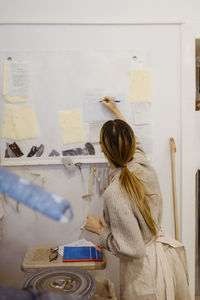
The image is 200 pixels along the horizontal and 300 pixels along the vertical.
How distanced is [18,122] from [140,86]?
33.8 inches

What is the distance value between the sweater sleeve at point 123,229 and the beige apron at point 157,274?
0.31 feet

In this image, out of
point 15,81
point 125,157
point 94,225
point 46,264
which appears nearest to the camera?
point 125,157

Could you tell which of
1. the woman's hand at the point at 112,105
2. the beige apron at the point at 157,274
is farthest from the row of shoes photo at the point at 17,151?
the beige apron at the point at 157,274

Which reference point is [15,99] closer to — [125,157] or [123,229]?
[125,157]

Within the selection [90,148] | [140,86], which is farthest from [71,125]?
[140,86]

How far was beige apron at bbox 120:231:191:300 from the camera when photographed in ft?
4.81

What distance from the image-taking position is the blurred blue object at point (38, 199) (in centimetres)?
40

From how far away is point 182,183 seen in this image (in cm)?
218

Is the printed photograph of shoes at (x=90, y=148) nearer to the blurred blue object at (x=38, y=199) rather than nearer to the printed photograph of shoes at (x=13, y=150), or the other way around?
the printed photograph of shoes at (x=13, y=150)

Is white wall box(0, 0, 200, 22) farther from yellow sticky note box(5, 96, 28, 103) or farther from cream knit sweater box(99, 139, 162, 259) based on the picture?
cream knit sweater box(99, 139, 162, 259)

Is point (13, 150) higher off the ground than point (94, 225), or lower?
higher

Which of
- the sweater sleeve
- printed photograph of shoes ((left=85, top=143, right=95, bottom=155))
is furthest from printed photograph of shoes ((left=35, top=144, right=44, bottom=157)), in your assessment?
the sweater sleeve

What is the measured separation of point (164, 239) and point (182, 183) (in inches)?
26.2

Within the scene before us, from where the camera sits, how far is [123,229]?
1405mm
